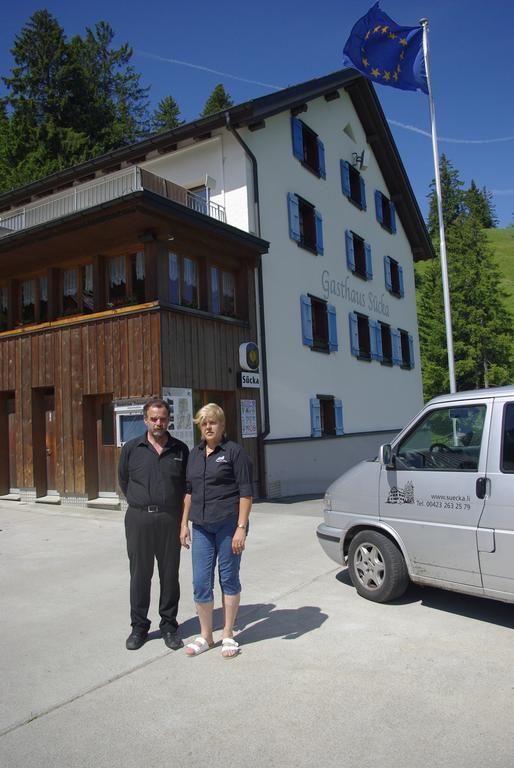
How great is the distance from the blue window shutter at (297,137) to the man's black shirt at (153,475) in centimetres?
1446

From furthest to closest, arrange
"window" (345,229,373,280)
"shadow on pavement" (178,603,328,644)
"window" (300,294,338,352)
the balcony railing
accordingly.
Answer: "window" (345,229,373,280) → "window" (300,294,338,352) → the balcony railing → "shadow on pavement" (178,603,328,644)

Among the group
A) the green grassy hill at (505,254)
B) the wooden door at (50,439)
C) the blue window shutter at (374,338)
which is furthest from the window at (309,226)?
the green grassy hill at (505,254)

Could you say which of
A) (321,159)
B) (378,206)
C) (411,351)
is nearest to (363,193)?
(378,206)

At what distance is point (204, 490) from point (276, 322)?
11.5m

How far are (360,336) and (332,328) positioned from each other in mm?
3126

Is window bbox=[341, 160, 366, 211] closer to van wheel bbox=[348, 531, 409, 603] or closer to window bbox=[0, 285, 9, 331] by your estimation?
window bbox=[0, 285, 9, 331]

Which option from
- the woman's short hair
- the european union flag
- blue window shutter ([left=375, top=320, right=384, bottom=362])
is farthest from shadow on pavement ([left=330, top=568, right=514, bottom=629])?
blue window shutter ([left=375, top=320, right=384, bottom=362])

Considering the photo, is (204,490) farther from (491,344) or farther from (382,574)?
(491,344)

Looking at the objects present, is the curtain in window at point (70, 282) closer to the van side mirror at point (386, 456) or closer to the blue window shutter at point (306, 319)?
the blue window shutter at point (306, 319)

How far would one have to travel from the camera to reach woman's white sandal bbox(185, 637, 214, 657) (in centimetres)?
435

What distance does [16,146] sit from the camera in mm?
35219

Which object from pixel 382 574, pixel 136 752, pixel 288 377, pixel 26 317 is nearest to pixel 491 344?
pixel 288 377

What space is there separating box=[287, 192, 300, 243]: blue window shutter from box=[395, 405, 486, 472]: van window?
39.5 ft

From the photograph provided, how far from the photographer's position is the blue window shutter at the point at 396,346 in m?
23.3
